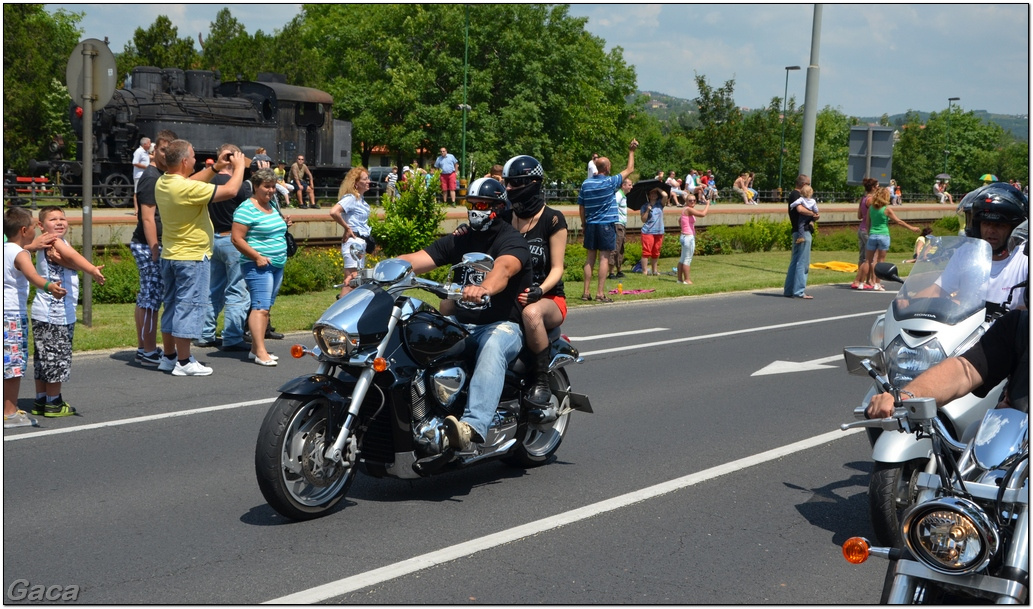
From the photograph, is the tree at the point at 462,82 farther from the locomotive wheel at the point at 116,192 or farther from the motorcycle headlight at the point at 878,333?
the motorcycle headlight at the point at 878,333

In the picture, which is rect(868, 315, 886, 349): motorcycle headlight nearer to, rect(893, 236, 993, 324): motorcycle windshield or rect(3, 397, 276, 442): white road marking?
rect(893, 236, 993, 324): motorcycle windshield

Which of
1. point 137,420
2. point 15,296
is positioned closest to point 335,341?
point 137,420

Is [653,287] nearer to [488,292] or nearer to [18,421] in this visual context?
[18,421]

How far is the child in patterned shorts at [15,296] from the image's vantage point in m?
7.55

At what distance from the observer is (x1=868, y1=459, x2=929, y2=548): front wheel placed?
5.35 meters

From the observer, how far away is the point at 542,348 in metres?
6.68

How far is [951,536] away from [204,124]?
30.7 metres

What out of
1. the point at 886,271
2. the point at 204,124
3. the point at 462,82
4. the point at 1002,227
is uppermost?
the point at 462,82

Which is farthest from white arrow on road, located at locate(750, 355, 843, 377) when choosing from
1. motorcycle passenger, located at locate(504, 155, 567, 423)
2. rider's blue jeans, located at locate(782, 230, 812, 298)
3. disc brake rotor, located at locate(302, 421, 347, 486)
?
rider's blue jeans, located at locate(782, 230, 812, 298)

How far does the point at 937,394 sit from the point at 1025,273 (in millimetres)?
2379

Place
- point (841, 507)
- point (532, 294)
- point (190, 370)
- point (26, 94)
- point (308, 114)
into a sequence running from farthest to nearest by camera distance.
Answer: point (26, 94) → point (308, 114) → point (190, 370) → point (532, 294) → point (841, 507)

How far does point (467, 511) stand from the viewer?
610 centimetres

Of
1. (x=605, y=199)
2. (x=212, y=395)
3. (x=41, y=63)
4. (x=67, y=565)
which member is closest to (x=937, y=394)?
(x=67, y=565)

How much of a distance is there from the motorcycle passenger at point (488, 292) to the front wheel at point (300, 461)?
2.17ft
